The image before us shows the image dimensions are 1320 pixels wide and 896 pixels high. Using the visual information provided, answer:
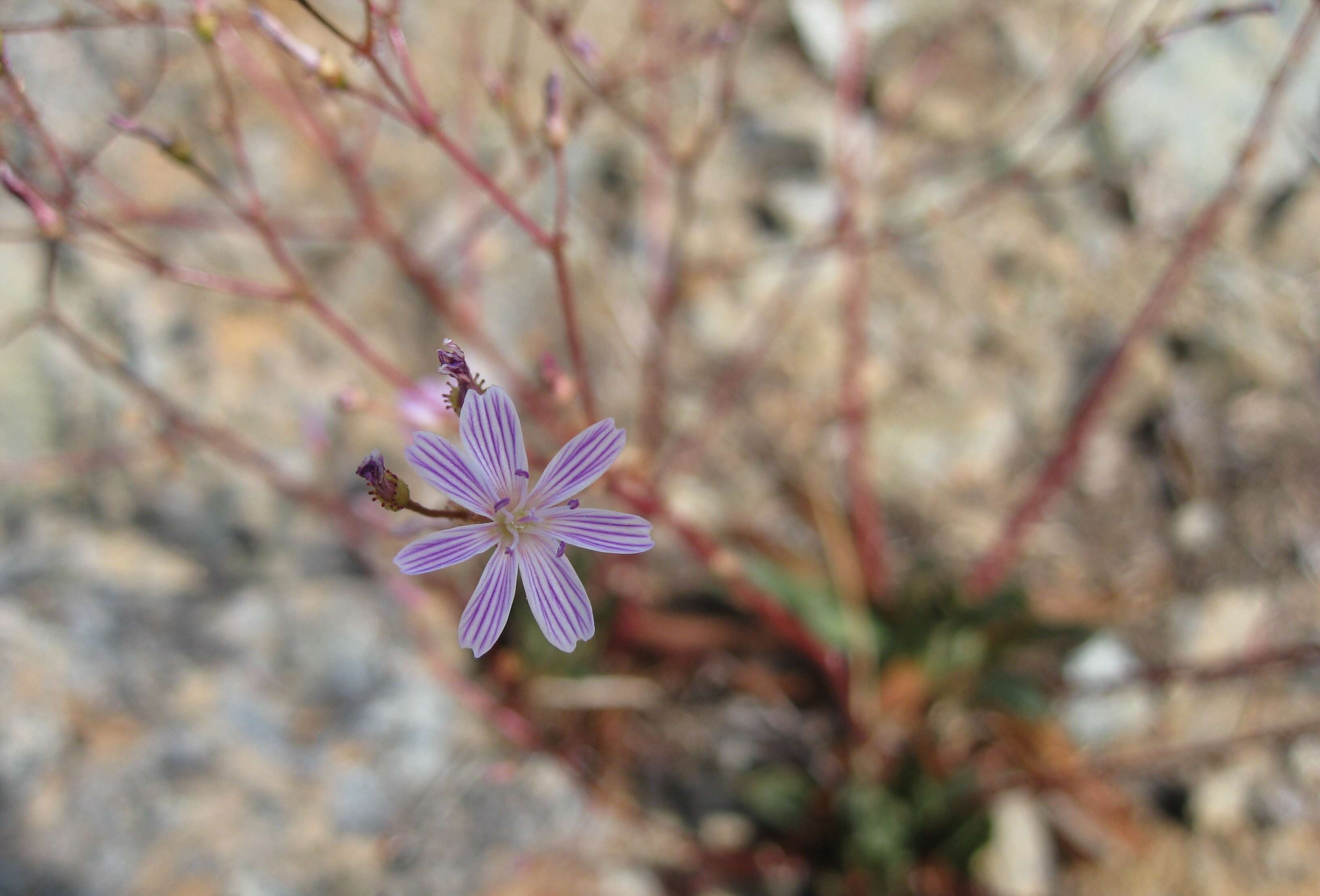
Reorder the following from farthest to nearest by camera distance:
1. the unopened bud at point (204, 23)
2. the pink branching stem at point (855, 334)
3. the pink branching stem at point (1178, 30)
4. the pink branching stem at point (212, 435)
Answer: the pink branching stem at point (855, 334) < the pink branching stem at point (212, 435) < the pink branching stem at point (1178, 30) < the unopened bud at point (204, 23)

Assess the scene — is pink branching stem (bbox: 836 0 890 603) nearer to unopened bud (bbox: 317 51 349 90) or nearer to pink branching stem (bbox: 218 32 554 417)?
pink branching stem (bbox: 218 32 554 417)

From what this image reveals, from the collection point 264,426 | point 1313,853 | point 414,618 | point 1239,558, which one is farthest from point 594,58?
point 1313,853

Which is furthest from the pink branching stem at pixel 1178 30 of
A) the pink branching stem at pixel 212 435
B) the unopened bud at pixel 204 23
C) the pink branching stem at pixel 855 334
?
the pink branching stem at pixel 212 435

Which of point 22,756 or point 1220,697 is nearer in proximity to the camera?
point 22,756

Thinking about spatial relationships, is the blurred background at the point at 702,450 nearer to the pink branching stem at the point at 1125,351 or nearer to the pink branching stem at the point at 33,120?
the pink branching stem at the point at 1125,351

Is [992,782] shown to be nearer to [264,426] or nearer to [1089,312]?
[1089,312]
